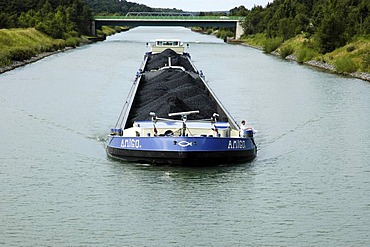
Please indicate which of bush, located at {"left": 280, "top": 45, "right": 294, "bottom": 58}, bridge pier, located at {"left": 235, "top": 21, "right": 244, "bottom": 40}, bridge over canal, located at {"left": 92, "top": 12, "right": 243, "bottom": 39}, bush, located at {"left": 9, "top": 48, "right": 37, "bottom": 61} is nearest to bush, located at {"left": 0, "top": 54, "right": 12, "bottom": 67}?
bush, located at {"left": 9, "top": 48, "right": 37, "bottom": 61}

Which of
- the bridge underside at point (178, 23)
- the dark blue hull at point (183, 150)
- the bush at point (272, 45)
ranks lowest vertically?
the bridge underside at point (178, 23)

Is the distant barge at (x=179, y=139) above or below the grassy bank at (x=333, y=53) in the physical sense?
above

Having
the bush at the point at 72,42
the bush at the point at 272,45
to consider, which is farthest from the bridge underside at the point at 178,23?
the bush at the point at 272,45

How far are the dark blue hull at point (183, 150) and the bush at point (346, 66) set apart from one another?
85.2 feet

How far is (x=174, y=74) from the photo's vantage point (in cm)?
2739

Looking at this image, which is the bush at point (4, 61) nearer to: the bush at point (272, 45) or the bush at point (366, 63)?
the bush at point (366, 63)

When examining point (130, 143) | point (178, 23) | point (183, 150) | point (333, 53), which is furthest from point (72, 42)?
point (183, 150)

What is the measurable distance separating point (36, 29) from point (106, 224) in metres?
59.4

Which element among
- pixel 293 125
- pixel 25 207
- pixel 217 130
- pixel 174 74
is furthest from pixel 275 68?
pixel 25 207

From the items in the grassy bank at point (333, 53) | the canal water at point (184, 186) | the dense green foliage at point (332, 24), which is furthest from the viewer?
the dense green foliage at point (332, 24)

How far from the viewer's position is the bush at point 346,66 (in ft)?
136

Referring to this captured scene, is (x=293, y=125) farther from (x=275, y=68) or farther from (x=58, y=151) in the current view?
(x=275, y=68)

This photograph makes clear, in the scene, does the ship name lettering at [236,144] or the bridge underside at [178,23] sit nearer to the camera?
the ship name lettering at [236,144]

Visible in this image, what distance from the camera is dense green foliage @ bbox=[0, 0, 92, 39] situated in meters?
71.8
